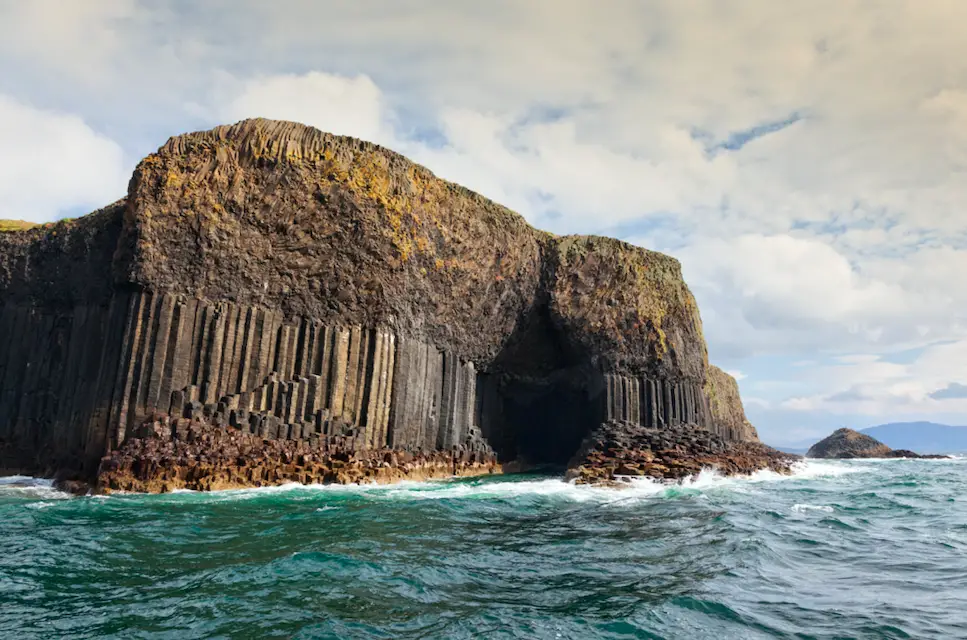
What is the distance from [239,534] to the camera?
13172 millimetres

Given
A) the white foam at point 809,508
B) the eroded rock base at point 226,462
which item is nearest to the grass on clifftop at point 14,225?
the eroded rock base at point 226,462

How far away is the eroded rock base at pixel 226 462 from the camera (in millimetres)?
21328

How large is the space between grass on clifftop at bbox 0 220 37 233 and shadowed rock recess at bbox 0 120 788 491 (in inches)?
35.3

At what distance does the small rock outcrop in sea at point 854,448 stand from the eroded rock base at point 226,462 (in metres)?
77.8

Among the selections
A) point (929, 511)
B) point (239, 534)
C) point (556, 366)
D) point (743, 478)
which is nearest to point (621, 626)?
point (239, 534)

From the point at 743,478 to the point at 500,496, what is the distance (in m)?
15.5

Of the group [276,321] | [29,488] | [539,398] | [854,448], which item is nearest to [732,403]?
[854,448]

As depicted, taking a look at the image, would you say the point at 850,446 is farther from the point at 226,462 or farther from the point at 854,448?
the point at 226,462

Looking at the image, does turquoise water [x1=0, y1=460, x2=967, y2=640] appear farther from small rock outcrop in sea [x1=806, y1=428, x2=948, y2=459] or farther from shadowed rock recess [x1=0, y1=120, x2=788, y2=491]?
small rock outcrop in sea [x1=806, y1=428, x2=948, y2=459]

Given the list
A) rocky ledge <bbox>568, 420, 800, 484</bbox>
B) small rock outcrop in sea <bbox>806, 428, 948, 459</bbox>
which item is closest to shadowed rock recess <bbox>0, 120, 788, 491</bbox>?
rocky ledge <bbox>568, 420, 800, 484</bbox>

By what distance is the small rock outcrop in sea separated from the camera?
278 feet

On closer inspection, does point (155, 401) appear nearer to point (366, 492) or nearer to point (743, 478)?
point (366, 492)

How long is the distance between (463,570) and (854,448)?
9119 cm

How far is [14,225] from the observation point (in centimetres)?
3497
